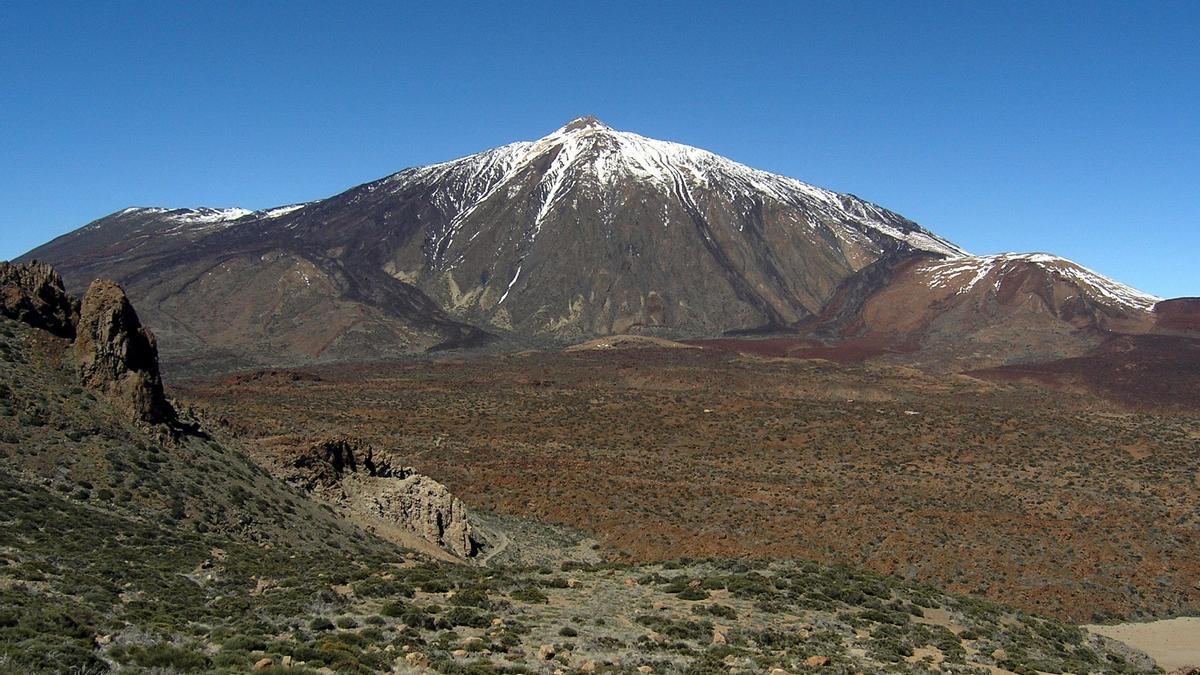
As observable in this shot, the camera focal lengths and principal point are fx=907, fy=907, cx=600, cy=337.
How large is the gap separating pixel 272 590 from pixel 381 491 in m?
11.1

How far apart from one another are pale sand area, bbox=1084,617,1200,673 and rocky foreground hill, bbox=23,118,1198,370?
78.2 meters

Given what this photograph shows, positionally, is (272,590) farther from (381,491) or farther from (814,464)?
(814,464)

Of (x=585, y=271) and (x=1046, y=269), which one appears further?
(x=585, y=271)

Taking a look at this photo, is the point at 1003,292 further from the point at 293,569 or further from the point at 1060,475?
the point at 293,569

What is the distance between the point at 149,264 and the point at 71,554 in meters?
140

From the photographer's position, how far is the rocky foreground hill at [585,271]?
11500 cm

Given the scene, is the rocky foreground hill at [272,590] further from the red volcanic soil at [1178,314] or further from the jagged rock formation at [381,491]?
the red volcanic soil at [1178,314]

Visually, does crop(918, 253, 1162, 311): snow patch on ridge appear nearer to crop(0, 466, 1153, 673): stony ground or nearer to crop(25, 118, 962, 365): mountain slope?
crop(25, 118, 962, 365): mountain slope

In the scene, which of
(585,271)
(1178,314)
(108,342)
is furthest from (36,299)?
(1178,314)

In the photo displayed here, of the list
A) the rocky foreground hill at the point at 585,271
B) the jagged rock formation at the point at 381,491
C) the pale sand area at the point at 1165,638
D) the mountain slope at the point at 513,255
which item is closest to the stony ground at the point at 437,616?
the pale sand area at the point at 1165,638

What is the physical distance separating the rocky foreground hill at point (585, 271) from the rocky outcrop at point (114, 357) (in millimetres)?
78029

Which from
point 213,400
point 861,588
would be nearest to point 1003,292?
point 213,400

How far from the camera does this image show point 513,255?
486 feet

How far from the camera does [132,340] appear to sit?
2161 centimetres
